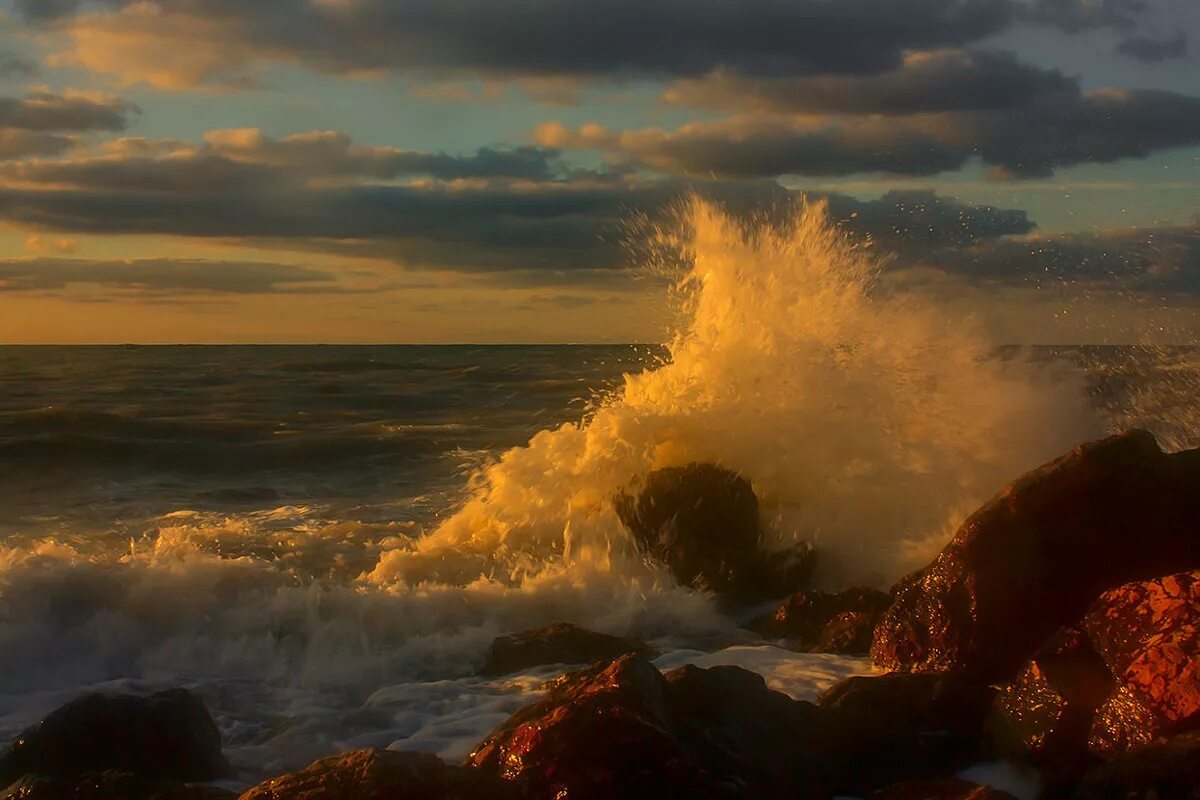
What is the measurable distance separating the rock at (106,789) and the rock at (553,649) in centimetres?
245

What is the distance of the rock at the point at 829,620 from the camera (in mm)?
6715

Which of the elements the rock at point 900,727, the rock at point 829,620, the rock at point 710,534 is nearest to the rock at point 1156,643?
the rock at point 900,727

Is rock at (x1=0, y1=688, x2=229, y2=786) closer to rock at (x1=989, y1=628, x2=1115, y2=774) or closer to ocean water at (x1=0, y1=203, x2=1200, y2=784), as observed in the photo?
ocean water at (x1=0, y1=203, x2=1200, y2=784)

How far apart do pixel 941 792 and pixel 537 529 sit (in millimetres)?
6042

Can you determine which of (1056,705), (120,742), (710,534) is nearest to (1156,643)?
(1056,705)

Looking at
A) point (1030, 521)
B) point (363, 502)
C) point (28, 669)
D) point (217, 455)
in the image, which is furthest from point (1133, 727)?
point (217, 455)

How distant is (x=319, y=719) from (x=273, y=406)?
68.8 feet

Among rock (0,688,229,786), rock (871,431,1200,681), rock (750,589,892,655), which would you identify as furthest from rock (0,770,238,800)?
rock (750,589,892,655)

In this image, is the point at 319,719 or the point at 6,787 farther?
the point at 319,719

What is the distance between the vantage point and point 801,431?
10.1m

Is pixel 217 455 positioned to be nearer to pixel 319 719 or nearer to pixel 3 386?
pixel 319 719

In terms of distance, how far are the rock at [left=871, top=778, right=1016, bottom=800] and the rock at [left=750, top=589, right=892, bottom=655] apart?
2180 mm

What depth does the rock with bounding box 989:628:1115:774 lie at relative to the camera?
14.8 feet

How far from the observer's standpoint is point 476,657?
7273 millimetres
